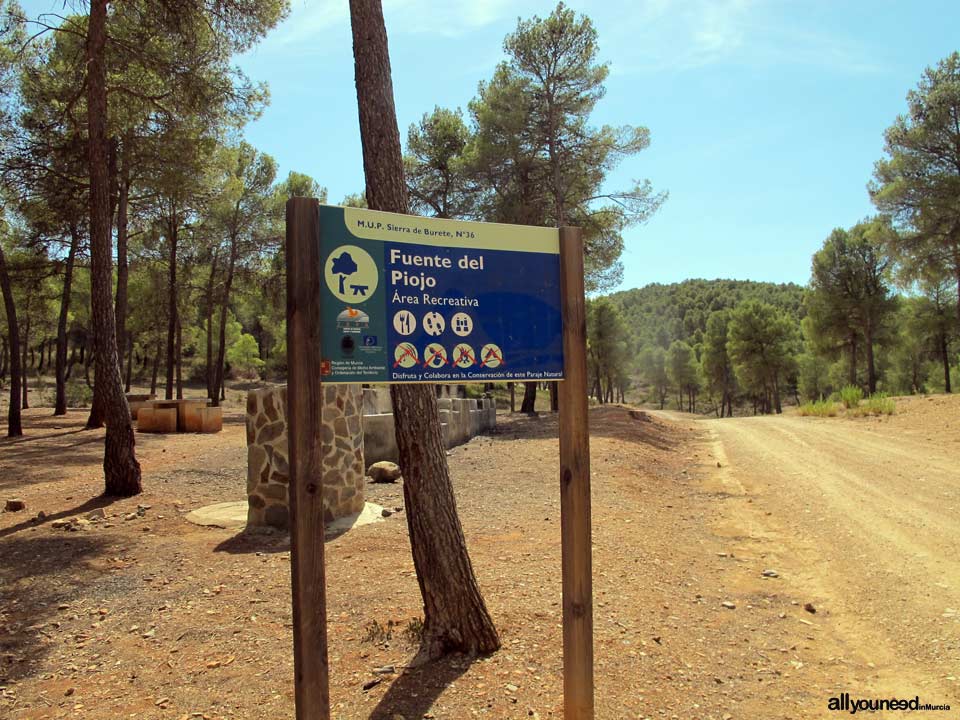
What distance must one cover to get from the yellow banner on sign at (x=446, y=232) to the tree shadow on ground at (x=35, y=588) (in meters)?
3.07

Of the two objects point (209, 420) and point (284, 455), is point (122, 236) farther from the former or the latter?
point (284, 455)

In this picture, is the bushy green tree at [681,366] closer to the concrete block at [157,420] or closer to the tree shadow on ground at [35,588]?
the concrete block at [157,420]

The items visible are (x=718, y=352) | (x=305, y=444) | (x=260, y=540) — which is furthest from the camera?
(x=718, y=352)

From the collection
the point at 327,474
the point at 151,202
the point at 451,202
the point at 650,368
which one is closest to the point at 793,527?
the point at 327,474

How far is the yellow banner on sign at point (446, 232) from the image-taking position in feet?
8.60

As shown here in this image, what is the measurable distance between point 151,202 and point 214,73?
6864 mm

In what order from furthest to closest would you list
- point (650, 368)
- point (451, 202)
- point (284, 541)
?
point (650, 368), point (451, 202), point (284, 541)

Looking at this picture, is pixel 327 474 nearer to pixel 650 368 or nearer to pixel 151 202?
pixel 151 202

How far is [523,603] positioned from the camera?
13.8 ft

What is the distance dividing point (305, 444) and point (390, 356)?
460mm

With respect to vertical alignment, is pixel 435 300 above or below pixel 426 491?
above

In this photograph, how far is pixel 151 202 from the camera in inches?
640

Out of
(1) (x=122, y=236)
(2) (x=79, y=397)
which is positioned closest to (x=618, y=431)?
(1) (x=122, y=236)

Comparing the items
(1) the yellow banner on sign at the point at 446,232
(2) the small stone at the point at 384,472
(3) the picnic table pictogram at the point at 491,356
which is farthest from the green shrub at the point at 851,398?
(3) the picnic table pictogram at the point at 491,356
